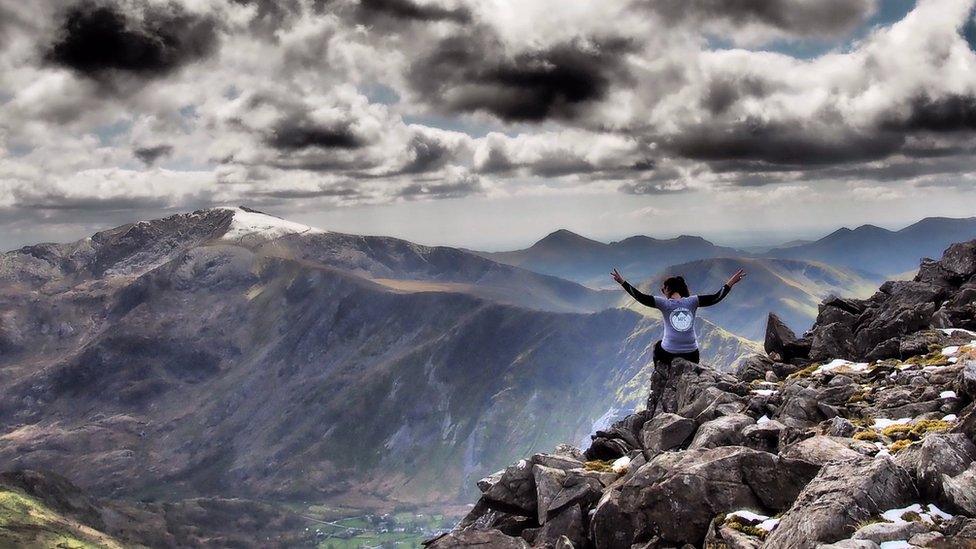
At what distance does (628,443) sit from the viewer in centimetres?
3509

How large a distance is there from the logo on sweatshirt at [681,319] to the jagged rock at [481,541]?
1491 cm

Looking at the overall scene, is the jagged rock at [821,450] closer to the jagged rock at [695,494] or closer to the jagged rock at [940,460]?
the jagged rock at [695,494]

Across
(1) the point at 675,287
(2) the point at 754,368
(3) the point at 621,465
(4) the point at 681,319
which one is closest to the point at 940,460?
(3) the point at 621,465

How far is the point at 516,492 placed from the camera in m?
29.5

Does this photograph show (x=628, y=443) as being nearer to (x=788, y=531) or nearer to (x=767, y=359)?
(x=767, y=359)

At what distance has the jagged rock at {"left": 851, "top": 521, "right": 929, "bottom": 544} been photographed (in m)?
16.4

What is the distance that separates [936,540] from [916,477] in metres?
3.63

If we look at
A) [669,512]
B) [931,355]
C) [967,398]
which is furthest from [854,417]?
[669,512]

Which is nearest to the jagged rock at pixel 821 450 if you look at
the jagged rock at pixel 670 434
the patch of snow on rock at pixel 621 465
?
the jagged rock at pixel 670 434

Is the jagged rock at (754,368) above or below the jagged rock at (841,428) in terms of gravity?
Answer: below

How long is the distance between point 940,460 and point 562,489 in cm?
1384

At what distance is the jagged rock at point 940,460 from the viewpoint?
714 inches

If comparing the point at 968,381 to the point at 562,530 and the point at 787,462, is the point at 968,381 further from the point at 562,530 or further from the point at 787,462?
the point at 562,530

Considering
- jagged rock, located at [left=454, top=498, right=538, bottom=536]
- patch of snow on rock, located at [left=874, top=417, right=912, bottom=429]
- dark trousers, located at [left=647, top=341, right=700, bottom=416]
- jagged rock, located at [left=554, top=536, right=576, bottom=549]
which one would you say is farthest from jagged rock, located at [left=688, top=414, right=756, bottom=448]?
dark trousers, located at [left=647, top=341, right=700, bottom=416]
